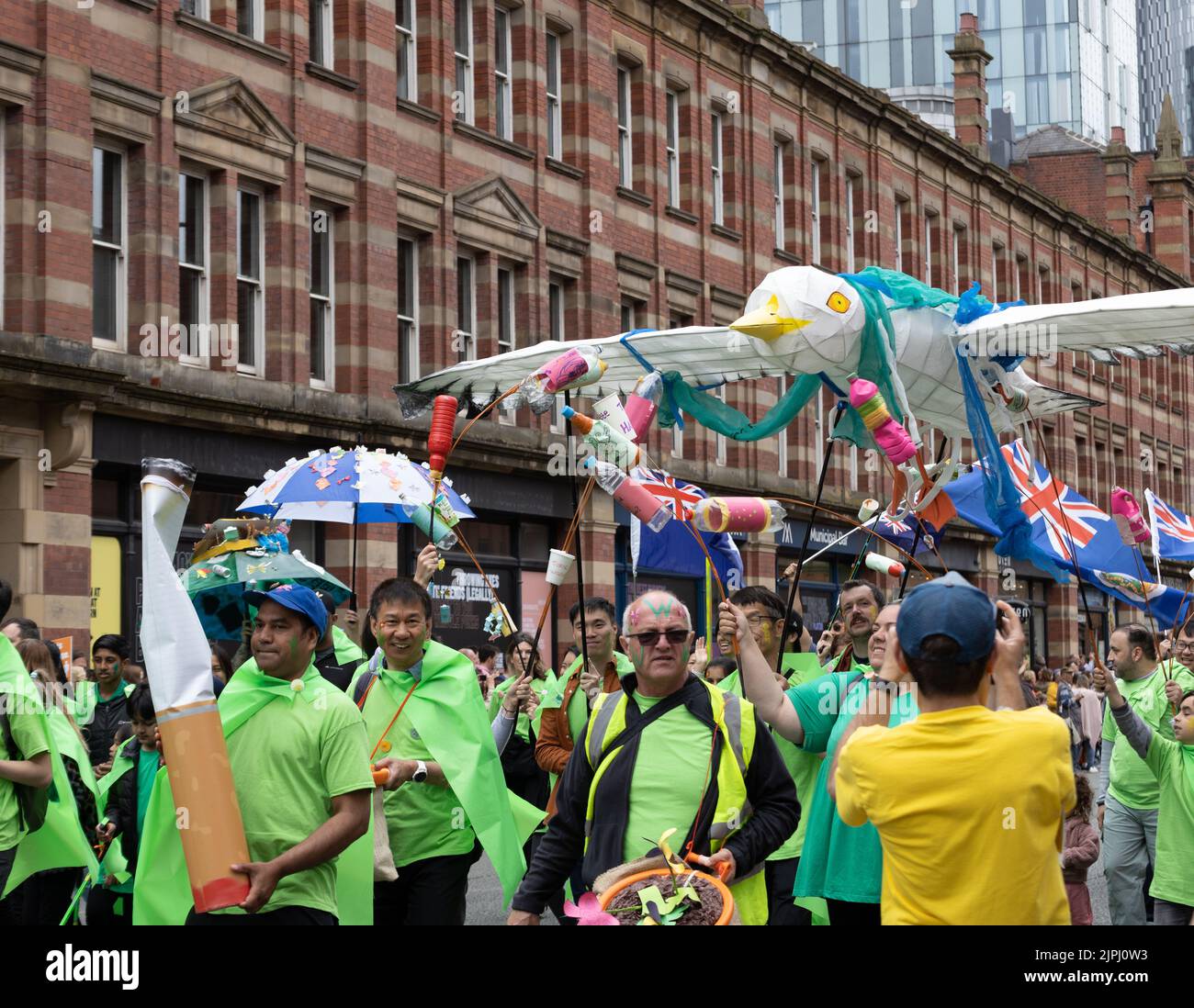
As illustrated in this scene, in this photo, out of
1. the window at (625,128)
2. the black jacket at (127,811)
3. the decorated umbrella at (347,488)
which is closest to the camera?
the black jacket at (127,811)

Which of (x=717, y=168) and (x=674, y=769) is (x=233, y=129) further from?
(x=674, y=769)

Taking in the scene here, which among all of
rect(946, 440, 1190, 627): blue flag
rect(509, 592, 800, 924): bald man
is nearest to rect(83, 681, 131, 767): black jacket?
rect(946, 440, 1190, 627): blue flag

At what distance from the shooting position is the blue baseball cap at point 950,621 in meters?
4.43

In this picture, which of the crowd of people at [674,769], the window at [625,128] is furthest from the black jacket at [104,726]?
the window at [625,128]

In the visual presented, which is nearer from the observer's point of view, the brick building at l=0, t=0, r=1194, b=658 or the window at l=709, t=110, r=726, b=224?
the brick building at l=0, t=0, r=1194, b=658

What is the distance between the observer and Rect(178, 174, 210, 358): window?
21.3 m

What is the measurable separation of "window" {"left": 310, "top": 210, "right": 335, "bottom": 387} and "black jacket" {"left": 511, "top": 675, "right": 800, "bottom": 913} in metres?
17.7

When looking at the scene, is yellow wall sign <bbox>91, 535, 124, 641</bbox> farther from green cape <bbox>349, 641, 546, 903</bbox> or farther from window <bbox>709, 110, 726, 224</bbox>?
window <bbox>709, 110, 726, 224</bbox>

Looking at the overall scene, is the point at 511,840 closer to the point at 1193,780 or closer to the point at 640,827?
the point at 640,827

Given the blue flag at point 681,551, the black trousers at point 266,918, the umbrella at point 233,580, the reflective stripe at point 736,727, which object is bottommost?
the black trousers at point 266,918

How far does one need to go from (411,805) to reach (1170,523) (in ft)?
32.3

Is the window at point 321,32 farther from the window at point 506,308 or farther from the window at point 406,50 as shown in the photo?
the window at point 506,308

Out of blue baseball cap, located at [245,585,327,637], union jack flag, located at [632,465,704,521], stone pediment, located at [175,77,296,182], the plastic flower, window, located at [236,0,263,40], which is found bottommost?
the plastic flower

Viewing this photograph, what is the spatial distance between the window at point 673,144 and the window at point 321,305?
9.11m
